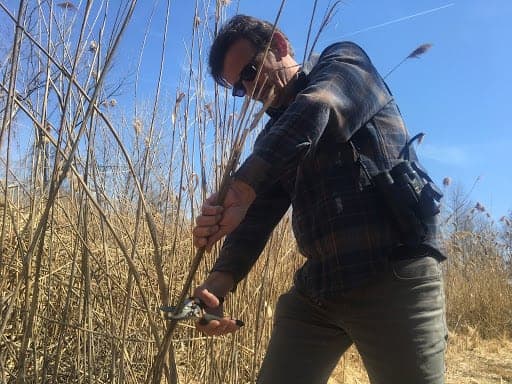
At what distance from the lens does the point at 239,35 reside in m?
0.95

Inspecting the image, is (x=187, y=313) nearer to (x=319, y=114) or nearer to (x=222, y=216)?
(x=222, y=216)

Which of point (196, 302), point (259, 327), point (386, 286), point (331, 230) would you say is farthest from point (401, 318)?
point (259, 327)

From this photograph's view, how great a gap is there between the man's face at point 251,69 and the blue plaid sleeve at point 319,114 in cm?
10

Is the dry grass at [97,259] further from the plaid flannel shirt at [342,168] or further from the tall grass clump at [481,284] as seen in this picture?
the tall grass clump at [481,284]

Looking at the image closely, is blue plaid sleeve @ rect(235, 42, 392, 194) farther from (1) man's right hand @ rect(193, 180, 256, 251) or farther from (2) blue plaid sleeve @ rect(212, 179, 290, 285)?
(2) blue plaid sleeve @ rect(212, 179, 290, 285)

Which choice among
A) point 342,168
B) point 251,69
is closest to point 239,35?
point 251,69

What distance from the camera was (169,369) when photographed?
2.56ft

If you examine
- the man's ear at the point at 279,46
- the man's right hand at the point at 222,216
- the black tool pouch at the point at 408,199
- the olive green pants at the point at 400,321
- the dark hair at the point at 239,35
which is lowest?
the olive green pants at the point at 400,321

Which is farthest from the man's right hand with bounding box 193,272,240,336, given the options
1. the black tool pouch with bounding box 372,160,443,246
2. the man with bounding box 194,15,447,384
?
the black tool pouch with bounding box 372,160,443,246

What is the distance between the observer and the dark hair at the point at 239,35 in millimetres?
927

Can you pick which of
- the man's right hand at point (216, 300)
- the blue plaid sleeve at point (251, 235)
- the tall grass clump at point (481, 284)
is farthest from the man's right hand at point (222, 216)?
the tall grass clump at point (481, 284)

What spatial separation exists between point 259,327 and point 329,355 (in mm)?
801

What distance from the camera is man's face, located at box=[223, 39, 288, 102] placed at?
0.92m

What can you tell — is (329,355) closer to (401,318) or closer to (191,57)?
(401,318)
